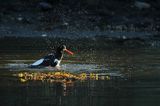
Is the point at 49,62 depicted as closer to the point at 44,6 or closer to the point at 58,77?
the point at 58,77

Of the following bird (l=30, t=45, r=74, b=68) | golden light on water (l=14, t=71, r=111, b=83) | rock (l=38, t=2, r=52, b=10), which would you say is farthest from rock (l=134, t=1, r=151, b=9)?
golden light on water (l=14, t=71, r=111, b=83)

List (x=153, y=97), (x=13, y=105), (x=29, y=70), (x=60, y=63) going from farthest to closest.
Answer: (x=60, y=63), (x=29, y=70), (x=153, y=97), (x=13, y=105)

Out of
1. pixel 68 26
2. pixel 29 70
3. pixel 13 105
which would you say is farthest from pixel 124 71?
pixel 68 26

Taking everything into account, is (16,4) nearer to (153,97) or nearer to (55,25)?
(55,25)

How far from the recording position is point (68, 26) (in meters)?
27.8

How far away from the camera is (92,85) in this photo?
50.9 feet

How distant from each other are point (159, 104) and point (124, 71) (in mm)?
4377

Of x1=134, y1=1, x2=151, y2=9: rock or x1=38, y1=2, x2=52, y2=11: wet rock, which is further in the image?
x1=134, y1=1, x2=151, y2=9: rock

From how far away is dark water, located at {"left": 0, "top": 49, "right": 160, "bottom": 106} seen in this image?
44.7 feet

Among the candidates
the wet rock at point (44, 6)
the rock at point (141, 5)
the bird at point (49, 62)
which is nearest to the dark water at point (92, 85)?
the bird at point (49, 62)

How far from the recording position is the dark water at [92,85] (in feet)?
44.7

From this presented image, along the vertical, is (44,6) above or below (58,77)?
above

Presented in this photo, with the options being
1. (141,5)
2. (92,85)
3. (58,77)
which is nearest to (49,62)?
(58,77)

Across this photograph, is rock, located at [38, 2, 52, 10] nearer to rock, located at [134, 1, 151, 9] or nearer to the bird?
rock, located at [134, 1, 151, 9]
